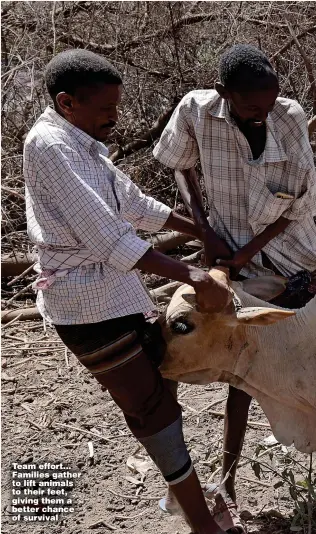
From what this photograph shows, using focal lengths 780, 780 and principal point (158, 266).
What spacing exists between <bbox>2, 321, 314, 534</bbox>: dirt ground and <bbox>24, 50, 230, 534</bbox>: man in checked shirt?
586mm

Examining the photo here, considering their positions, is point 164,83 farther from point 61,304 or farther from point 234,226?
point 61,304

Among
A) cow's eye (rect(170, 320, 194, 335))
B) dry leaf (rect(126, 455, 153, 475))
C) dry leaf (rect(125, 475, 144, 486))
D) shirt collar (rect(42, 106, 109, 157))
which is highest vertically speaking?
shirt collar (rect(42, 106, 109, 157))

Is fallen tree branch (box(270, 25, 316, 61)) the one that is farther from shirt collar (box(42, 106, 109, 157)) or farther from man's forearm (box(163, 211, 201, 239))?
shirt collar (box(42, 106, 109, 157))

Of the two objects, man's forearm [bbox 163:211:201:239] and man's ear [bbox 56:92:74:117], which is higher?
man's ear [bbox 56:92:74:117]

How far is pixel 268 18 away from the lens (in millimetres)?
6602

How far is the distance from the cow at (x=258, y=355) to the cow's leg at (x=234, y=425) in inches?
9.1

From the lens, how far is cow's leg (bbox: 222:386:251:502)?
11.2 ft

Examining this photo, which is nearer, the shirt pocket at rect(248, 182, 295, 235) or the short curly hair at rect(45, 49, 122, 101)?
the short curly hair at rect(45, 49, 122, 101)

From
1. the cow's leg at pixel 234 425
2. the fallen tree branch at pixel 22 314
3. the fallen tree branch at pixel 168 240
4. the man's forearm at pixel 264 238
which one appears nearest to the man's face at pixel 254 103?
the man's forearm at pixel 264 238

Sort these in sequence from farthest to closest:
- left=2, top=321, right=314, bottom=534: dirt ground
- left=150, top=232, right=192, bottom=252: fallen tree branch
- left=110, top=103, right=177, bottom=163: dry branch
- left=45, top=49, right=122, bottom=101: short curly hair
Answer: left=110, top=103, right=177, bottom=163: dry branch < left=150, top=232, right=192, bottom=252: fallen tree branch < left=2, top=321, right=314, bottom=534: dirt ground < left=45, top=49, right=122, bottom=101: short curly hair

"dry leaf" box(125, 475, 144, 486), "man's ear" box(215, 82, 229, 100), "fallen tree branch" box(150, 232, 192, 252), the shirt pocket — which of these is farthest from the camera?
"fallen tree branch" box(150, 232, 192, 252)

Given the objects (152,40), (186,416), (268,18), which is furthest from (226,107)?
(152,40)

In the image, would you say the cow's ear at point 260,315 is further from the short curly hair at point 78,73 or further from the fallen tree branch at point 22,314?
the fallen tree branch at point 22,314

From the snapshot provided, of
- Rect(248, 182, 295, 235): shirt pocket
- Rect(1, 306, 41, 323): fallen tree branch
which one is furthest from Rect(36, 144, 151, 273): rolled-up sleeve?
Rect(1, 306, 41, 323): fallen tree branch
